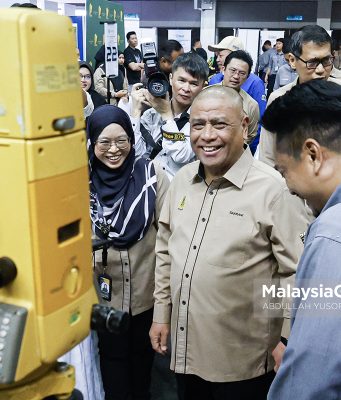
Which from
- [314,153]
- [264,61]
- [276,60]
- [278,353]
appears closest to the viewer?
[314,153]

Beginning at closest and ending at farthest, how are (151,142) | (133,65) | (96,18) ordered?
(151,142) → (96,18) → (133,65)

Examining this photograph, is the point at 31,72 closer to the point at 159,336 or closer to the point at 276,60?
the point at 159,336

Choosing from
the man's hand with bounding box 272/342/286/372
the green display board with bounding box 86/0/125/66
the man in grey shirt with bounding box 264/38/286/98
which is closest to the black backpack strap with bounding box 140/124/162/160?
the man's hand with bounding box 272/342/286/372

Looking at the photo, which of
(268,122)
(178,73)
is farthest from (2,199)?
(178,73)

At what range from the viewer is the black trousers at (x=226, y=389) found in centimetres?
181

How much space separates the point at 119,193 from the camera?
7.02 ft

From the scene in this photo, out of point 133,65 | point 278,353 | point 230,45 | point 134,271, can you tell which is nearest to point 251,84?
point 230,45

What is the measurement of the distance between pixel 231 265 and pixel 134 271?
550 millimetres

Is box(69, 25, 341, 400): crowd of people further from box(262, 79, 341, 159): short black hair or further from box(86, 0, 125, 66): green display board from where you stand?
box(86, 0, 125, 66): green display board

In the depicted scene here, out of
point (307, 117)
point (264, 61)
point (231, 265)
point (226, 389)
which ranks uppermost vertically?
point (264, 61)

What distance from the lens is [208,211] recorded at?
1.79 metres

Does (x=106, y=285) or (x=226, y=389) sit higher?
(x=106, y=285)

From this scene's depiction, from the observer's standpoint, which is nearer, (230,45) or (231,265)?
(231,265)

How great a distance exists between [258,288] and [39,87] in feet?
3.85
